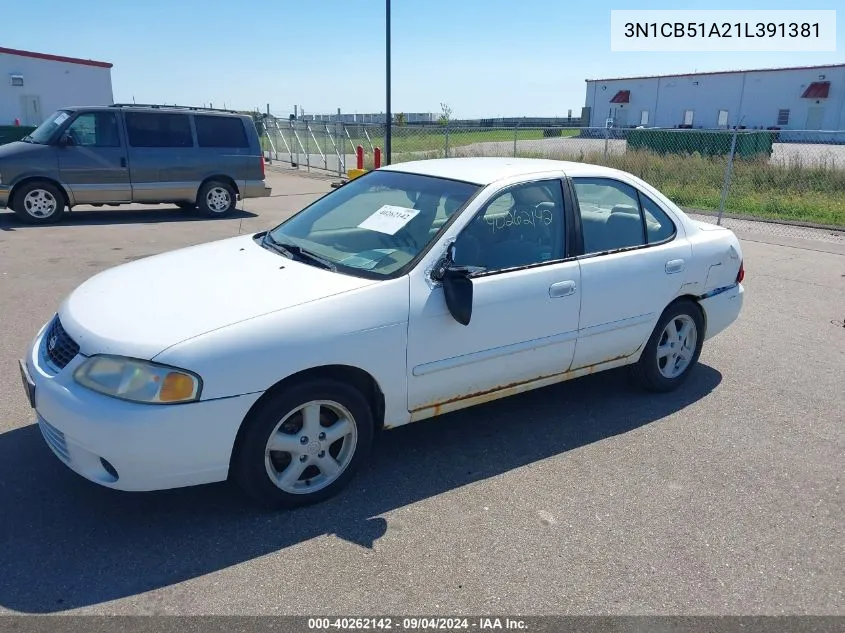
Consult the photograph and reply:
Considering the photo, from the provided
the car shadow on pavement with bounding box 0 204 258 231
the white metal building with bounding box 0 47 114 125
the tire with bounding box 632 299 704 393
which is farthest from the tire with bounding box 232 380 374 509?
the white metal building with bounding box 0 47 114 125

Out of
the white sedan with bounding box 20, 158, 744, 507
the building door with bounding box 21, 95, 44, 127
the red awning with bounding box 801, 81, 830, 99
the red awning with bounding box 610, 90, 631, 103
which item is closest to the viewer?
the white sedan with bounding box 20, 158, 744, 507

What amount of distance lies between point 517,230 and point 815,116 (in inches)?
2147

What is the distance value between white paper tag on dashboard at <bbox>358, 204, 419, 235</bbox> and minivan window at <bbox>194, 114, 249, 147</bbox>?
9308 millimetres

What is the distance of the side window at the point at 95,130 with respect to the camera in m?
11.2

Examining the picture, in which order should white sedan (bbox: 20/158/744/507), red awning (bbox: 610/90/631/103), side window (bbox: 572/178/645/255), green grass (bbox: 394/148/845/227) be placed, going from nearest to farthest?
1. white sedan (bbox: 20/158/744/507)
2. side window (bbox: 572/178/645/255)
3. green grass (bbox: 394/148/845/227)
4. red awning (bbox: 610/90/631/103)

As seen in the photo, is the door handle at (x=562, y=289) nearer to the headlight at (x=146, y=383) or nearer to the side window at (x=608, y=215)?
the side window at (x=608, y=215)

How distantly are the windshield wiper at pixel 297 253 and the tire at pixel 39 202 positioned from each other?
342 inches

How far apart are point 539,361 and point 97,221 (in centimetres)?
1028

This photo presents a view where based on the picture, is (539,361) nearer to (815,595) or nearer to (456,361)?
(456,361)

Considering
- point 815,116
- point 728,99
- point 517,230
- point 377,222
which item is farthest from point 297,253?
point 728,99

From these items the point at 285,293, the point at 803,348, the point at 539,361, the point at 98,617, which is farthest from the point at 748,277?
the point at 98,617

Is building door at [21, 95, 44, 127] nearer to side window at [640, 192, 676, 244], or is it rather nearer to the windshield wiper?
the windshield wiper

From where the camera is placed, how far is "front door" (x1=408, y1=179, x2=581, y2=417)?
3547 millimetres

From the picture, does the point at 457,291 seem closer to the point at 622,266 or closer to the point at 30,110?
the point at 622,266
